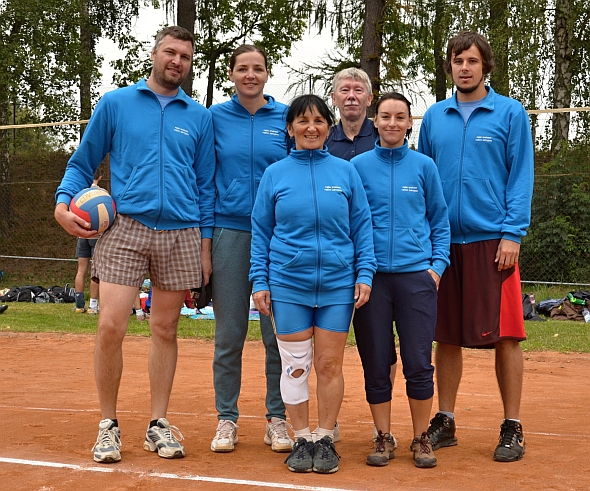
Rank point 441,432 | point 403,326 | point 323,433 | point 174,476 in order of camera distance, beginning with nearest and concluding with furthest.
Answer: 1. point 174,476
2. point 323,433
3. point 403,326
4. point 441,432

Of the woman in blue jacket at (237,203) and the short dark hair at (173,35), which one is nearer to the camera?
the short dark hair at (173,35)

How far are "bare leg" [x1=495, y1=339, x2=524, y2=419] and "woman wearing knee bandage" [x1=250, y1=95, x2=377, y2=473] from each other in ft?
3.68

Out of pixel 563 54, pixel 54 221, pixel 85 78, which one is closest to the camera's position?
pixel 563 54

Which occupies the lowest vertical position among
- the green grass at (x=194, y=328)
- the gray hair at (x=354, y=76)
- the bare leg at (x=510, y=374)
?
the green grass at (x=194, y=328)

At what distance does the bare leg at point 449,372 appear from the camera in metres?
5.32

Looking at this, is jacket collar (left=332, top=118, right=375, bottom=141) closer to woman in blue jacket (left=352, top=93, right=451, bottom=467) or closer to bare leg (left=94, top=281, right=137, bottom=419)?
woman in blue jacket (left=352, top=93, right=451, bottom=467)

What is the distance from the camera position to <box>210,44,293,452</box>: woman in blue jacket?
5090 millimetres

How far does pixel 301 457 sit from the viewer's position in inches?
179

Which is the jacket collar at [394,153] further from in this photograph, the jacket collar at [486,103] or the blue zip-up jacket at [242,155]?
the blue zip-up jacket at [242,155]

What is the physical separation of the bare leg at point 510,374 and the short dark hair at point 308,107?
69.6 inches

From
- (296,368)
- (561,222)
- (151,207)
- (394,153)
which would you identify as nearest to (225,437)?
(296,368)

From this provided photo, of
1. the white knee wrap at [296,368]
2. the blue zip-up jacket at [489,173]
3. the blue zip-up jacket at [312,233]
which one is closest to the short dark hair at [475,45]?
the blue zip-up jacket at [489,173]

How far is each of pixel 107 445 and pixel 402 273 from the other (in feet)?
6.40

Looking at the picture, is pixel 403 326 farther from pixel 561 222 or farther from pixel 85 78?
pixel 85 78
